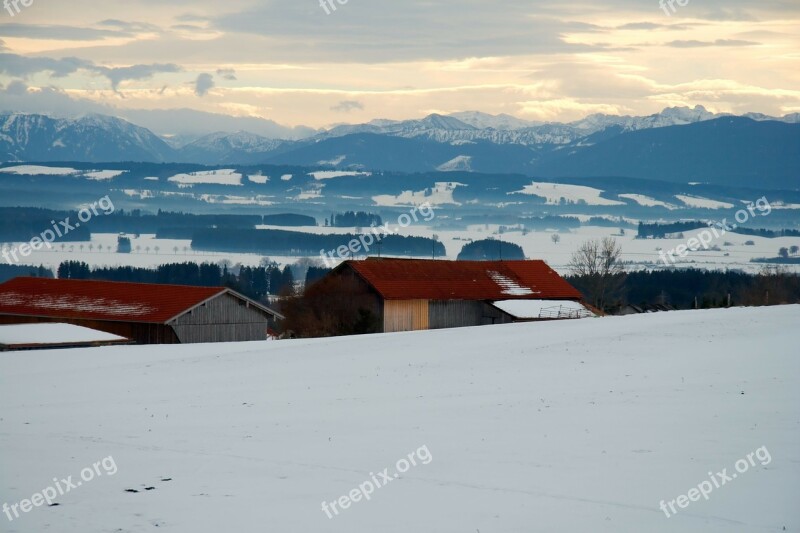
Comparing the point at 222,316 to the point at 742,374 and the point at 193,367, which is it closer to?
the point at 193,367

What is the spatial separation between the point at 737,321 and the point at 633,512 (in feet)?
95.0

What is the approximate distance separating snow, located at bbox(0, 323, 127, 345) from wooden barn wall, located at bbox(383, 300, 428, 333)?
1713 cm

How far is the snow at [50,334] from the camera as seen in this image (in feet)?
162

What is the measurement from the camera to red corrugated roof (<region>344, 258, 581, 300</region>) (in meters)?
66.7

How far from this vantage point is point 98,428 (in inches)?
987

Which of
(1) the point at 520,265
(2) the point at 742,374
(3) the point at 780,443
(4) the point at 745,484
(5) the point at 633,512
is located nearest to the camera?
(5) the point at 633,512

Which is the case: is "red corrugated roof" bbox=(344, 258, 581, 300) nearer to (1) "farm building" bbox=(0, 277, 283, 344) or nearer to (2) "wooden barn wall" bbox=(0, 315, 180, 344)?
(1) "farm building" bbox=(0, 277, 283, 344)

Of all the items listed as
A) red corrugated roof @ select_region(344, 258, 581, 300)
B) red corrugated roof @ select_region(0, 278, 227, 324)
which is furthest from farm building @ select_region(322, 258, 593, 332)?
red corrugated roof @ select_region(0, 278, 227, 324)

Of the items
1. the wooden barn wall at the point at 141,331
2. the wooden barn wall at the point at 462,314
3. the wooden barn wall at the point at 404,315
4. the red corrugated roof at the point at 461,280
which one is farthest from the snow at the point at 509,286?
the wooden barn wall at the point at 141,331

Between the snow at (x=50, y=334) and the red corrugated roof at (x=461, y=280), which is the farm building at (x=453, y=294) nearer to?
the red corrugated roof at (x=461, y=280)

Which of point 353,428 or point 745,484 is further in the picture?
point 353,428

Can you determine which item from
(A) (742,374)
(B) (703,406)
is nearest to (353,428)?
(B) (703,406)

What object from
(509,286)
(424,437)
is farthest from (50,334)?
(424,437)

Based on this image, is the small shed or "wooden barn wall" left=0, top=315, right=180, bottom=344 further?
"wooden barn wall" left=0, top=315, right=180, bottom=344
